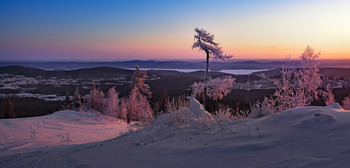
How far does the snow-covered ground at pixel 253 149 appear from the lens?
2.65 meters

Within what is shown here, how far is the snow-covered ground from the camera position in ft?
8.71

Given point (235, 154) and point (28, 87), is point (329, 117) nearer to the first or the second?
point (235, 154)

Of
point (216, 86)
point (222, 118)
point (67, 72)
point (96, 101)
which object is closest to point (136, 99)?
point (96, 101)

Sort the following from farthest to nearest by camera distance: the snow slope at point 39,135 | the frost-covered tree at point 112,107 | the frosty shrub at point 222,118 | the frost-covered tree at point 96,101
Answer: the frost-covered tree at point 96,101 → the frost-covered tree at point 112,107 → the snow slope at point 39,135 → the frosty shrub at point 222,118

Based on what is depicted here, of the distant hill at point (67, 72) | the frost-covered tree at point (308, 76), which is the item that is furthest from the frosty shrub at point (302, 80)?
the distant hill at point (67, 72)

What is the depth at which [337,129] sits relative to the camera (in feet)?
11.2

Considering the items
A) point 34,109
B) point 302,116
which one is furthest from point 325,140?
point 34,109

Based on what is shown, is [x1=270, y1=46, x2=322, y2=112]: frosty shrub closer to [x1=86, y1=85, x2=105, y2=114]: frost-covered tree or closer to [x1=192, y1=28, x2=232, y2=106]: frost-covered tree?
[x1=192, y1=28, x2=232, y2=106]: frost-covered tree

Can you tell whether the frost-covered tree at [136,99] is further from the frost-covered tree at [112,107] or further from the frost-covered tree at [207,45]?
the frost-covered tree at [207,45]

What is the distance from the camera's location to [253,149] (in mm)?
3168

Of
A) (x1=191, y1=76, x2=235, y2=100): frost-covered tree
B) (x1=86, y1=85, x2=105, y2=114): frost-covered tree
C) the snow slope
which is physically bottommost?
(x1=86, y1=85, x2=105, y2=114): frost-covered tree

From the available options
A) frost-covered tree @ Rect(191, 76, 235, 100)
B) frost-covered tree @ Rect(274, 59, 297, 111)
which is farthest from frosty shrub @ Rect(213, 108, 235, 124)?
frost-covered tree @ Rect(191, 76, 235, 100)

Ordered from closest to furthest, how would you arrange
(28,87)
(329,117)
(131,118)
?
(329,117) < (131,118) < (28,87)

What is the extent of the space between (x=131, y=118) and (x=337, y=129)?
34133mm
